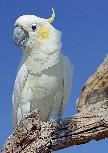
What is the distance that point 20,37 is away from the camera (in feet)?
14.5

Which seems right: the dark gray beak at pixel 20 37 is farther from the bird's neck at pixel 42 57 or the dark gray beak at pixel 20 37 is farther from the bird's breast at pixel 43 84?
the bird's breast at pixel 43 84

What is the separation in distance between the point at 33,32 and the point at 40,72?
1.97ft

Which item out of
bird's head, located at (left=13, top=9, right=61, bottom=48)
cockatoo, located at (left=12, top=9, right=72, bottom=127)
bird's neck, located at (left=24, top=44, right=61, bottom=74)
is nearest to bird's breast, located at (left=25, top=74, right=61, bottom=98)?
cockatoo, located at (left=12, top=9, right=72, bottom=127)

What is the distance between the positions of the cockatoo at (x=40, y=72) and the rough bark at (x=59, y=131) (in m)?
0.47

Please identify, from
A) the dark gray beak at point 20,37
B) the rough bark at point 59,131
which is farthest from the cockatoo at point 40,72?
the rough bark at point 59,131

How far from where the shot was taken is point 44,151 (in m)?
3.74

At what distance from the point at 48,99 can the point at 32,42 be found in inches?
31.5

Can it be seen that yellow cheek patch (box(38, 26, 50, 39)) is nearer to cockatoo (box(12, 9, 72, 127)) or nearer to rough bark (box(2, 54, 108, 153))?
cockatoo (box(12, 9, 72, 127))

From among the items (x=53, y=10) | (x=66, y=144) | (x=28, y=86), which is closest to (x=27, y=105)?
(x=28, y=86)

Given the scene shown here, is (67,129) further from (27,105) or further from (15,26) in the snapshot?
(15,26)

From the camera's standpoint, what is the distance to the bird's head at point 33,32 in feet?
14.4

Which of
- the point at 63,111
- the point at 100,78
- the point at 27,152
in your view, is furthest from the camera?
the point at 63,111

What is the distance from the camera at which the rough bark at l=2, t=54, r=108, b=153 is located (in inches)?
143

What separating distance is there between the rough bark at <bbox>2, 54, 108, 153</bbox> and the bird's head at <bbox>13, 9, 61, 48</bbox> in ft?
3.60
